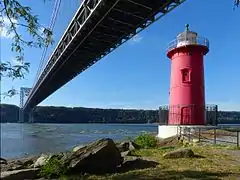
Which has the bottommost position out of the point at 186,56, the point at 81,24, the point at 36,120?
the point at 36,120

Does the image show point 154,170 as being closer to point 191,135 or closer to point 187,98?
point 191,135

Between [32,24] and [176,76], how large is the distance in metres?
15.2

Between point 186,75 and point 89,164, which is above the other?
point 186,75

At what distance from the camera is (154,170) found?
7.34 m

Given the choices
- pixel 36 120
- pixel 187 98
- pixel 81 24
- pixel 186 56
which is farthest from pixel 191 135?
pixel 36 120

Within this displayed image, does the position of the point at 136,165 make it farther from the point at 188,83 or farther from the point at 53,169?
the point at 188,83

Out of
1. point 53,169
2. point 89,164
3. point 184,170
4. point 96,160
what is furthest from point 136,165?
point 53,169

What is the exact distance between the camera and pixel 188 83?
1966cm

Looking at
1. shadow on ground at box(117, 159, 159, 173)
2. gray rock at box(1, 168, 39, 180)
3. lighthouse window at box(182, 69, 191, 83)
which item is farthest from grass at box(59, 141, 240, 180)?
lighthouse window at box(182, 69, 191, 83)

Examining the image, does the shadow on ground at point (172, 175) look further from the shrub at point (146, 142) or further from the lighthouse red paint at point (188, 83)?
the lighthouse red paint at point (188, 83)

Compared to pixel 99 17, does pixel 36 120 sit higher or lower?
lower

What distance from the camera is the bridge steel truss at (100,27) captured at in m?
15.7

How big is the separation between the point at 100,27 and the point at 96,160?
12132 millimetres

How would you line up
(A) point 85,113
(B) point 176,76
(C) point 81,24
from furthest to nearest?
1. (A) point 85,113
2. (B) point 176,76
3. (C) point 81,24
